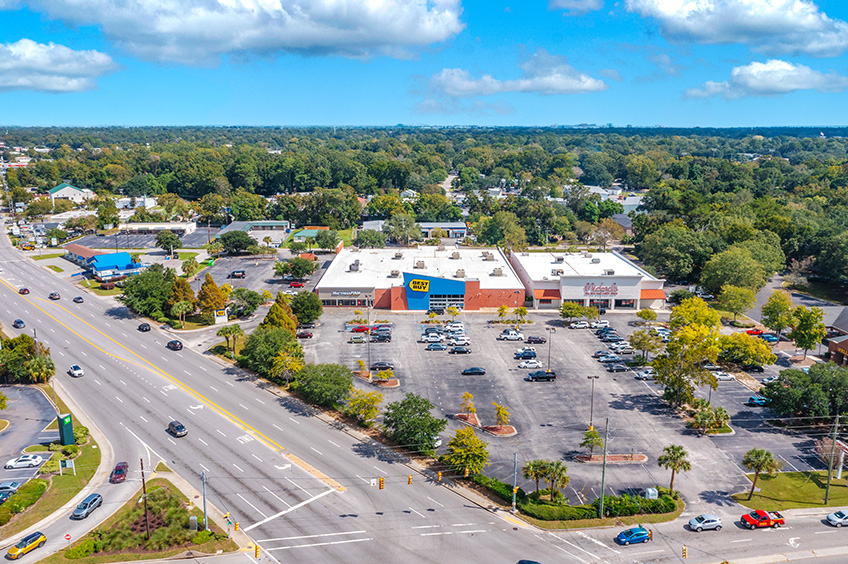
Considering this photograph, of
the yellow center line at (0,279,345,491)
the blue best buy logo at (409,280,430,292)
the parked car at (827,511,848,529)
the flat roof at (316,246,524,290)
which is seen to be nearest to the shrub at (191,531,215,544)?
the yellow center line at (0,279,345,491)

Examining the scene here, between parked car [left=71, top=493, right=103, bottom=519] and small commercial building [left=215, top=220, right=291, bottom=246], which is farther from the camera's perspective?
small commercial building [left=215, top=220, right=291, bottom=246]

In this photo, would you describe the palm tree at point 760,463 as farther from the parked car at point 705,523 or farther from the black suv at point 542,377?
the black suv at point 542,377

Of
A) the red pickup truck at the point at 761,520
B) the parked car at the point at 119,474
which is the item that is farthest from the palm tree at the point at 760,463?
the parked car at the point at 119,474

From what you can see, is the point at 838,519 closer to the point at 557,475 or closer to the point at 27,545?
the point at 557,475

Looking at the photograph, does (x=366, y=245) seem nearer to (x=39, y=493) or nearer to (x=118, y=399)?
(x=118, y=399)

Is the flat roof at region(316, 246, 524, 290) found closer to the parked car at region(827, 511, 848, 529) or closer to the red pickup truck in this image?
the red pickup truck

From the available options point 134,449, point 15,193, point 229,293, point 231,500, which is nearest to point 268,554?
point 231,500
